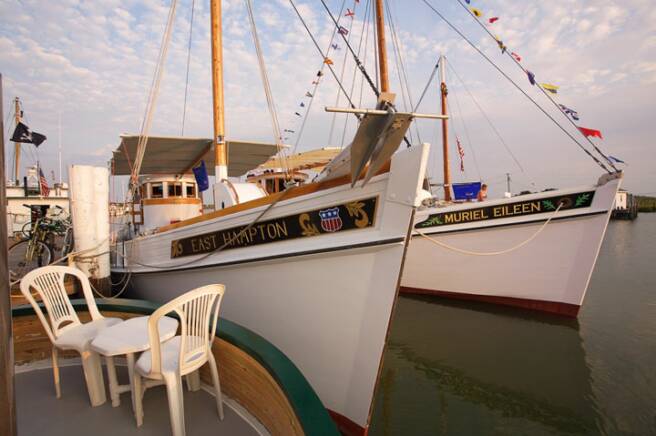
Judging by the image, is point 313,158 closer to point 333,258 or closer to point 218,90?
point 218,90

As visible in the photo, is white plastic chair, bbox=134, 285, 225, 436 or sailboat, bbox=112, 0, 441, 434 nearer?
white plastic chair, bbox=134, 285, 225, 436

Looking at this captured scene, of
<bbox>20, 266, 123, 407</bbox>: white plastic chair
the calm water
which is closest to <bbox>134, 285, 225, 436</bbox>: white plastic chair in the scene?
<bbox>20, 266, 123, 407</bbox>: white plastic chair

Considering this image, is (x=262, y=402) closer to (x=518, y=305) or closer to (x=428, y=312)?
(x=428, y=312)

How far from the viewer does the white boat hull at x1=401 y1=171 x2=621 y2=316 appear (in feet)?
21.7

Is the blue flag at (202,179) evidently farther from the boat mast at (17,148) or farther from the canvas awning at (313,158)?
the boat mast at (17,148)

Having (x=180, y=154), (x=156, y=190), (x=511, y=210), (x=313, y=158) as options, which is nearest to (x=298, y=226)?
(x=156, y=190)

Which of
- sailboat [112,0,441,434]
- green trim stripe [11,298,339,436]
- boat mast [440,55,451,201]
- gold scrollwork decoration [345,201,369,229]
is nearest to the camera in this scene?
green trim stripe [11,298,339,436]

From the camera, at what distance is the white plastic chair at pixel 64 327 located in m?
2.32

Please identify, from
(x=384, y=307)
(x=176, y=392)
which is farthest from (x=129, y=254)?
(x=384, y=307)

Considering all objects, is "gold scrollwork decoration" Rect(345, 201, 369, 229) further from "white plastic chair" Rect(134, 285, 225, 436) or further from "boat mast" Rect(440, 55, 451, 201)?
"boat mast" Rect(440, 55, 451, 201)

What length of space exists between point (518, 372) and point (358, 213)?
4.01 meters

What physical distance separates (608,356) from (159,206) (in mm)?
9159

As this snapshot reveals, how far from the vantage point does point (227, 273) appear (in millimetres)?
3688

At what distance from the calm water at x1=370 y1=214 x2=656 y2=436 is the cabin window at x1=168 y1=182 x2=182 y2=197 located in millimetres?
6084
